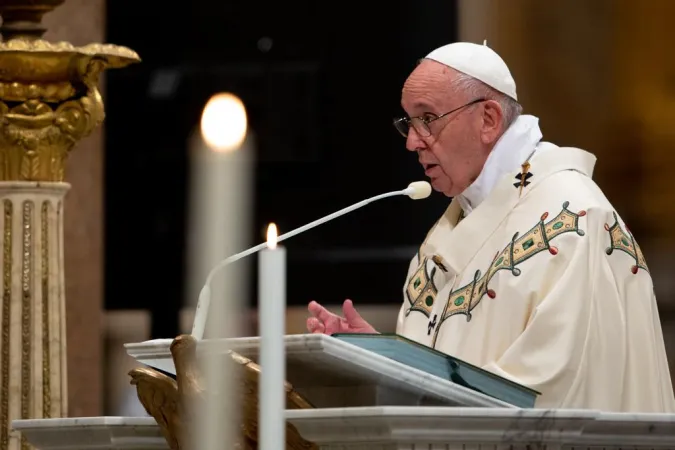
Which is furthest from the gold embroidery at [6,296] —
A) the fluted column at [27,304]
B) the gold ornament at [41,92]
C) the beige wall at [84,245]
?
the beige wall at [84,245]

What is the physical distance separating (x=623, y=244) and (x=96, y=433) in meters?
1.24

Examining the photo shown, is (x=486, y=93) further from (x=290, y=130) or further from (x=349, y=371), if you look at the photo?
(x=290, y=130)

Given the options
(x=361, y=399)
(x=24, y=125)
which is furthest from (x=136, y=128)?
(x=361, y=399)

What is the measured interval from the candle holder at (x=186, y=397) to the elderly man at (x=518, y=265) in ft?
2.13

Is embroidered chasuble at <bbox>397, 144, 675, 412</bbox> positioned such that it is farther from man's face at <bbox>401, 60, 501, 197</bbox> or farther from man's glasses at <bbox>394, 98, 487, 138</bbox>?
man's glasses at <bbox>394, 98, 487, 138</bbox>

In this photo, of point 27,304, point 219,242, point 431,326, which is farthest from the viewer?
point 27,304

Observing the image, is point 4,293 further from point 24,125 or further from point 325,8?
point 325,8

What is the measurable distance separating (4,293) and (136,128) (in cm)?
321

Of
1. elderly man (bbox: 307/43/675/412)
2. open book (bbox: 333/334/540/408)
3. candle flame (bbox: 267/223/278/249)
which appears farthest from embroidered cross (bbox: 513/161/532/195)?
candle flame (bbox: 267/223/278/249)

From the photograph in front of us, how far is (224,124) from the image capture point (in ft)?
6.69

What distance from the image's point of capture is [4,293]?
579 cm

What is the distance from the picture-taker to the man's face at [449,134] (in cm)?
471

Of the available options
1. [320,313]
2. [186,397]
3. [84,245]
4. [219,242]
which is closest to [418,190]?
[320,313]

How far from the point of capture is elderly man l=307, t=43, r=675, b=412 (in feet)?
13.3
